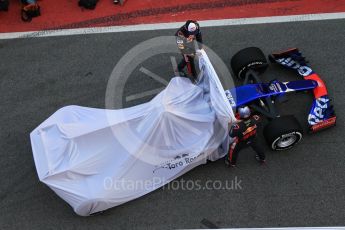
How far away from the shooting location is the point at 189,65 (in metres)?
7.14

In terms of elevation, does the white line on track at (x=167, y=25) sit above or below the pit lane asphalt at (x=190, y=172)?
above

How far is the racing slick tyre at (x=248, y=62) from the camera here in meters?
7.16

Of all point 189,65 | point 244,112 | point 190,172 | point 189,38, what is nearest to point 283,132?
point 244,112

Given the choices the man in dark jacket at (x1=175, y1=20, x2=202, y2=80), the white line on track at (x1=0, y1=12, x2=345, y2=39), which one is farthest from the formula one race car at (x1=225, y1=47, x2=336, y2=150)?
the white line on track at (x1=0, y1=12, x2=345, y2=39)

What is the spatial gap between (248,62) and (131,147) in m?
2.73

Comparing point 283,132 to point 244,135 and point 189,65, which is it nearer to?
point 244,135

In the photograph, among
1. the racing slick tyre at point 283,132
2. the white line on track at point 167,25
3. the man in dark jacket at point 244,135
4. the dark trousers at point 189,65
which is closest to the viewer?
the man in dark jacket at point 244,135

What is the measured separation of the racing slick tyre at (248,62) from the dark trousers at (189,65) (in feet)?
→ 2.44

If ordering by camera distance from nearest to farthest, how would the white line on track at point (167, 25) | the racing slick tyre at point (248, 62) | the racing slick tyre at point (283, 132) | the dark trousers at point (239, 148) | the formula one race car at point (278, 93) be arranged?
1. the dark trousers at point (239, 148)
2. the racing slick tyre at point (283, 132)
3. the formula one race car at point (278, 93)
4. the racing slick tyre at point (248, 62)
5. the white line on track at point (167, 25)

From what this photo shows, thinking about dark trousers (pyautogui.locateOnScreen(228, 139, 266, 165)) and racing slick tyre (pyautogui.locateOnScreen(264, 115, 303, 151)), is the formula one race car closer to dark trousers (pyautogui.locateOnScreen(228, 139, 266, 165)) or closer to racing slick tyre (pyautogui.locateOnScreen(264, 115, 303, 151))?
racing slick tyre (pyautogui.locateOnScreen(264, 115, 303, 151))

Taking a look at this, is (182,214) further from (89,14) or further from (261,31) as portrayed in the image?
(89,14)

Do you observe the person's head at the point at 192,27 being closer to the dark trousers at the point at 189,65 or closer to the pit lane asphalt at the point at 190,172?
the dark trousers at the point at 189,65

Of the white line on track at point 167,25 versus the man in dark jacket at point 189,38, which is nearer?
the man in dark jacket at point 189,38

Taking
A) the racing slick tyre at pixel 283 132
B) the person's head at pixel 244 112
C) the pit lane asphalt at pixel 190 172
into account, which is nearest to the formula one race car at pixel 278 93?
the racing slick tyre at pixel 283 132
